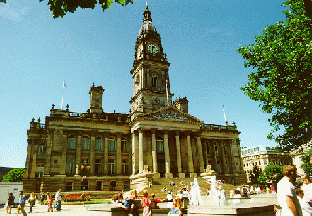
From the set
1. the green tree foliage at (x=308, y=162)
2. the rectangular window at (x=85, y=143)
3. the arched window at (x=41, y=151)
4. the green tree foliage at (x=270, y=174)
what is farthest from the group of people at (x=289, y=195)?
the green tree foliage at (x=270, y=174)

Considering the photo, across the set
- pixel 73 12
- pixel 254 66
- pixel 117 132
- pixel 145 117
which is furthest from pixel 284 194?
pixel 117 132

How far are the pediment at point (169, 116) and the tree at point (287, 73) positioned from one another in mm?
23837

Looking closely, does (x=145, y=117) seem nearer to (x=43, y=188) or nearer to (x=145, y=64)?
(x=145, y=64)

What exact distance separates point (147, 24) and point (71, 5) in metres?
56.6

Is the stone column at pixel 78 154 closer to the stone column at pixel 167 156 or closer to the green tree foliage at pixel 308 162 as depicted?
the stone column at pixel 167 156

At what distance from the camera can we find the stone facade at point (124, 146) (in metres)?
39.3

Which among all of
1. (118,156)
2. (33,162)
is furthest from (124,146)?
(33,162)

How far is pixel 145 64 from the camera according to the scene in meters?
51.9

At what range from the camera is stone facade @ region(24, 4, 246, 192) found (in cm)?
3928

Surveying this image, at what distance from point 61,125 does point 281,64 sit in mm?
35984

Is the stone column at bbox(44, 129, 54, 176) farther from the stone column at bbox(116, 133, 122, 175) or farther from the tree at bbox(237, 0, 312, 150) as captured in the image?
the tree at bbox(237, 0, 312, 150)

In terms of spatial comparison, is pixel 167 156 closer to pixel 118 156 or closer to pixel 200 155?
pixel 200 155

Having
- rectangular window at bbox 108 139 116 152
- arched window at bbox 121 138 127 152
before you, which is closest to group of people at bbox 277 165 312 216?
rectangular window at bbox 108 139 116 152

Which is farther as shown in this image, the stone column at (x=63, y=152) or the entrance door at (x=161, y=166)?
the entrance door at (x=161, y=166)
